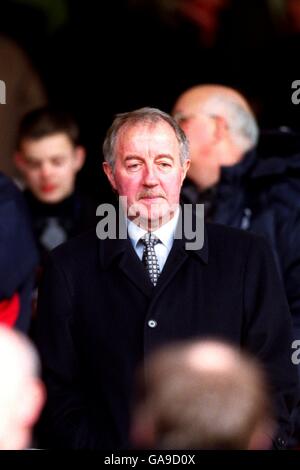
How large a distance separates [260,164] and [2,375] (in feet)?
6.81

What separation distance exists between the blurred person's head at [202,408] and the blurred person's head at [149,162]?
904mm

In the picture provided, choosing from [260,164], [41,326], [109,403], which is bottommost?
[109,403]

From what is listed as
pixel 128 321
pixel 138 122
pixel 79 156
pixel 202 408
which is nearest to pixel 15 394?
pixel 202 408

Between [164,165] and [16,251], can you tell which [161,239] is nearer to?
[164,165]

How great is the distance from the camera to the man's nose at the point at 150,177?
10.3 ft

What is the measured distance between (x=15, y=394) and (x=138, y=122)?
103 centimetres

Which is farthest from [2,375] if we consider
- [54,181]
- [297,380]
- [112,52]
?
[112,52]

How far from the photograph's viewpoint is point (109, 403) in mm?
3166

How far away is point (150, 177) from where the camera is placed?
314 cm

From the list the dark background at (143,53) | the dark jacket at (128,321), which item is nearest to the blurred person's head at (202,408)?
the dark jacket at (128,321)

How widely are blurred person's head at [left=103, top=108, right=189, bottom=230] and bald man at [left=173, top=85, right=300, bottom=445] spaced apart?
2.77 ft

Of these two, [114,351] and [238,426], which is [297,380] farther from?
[238,426]

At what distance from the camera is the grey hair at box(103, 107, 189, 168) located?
3.19 metres

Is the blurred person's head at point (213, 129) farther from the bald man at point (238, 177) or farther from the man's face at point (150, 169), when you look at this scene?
the man's face at point (150, 169)
